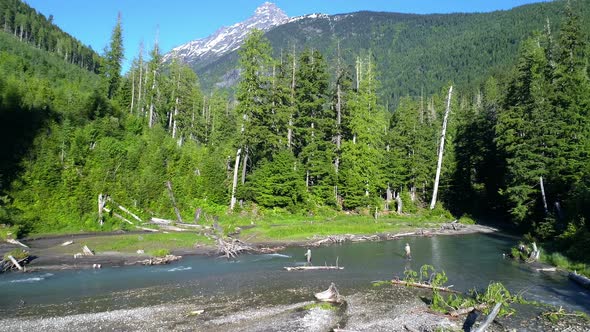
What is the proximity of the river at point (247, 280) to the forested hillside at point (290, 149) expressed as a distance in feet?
26.3

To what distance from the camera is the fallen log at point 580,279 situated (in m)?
21.5

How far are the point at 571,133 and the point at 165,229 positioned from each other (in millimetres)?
38173

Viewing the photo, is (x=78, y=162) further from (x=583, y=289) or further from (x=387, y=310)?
(x=583, y=289)

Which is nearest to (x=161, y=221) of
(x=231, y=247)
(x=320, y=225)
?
(x=231, y=247)

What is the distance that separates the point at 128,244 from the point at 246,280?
40.4 ft

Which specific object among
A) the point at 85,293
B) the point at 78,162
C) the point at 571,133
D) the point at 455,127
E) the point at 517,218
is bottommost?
the point at 85,293

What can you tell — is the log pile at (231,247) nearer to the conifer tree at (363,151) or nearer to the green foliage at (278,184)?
the green foliage at (278,184)

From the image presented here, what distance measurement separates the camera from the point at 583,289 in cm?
2150

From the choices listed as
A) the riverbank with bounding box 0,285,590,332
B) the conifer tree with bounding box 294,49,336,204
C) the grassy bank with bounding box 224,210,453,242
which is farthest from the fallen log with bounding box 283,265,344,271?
the conifer tree with bounding box 294,49,336,204

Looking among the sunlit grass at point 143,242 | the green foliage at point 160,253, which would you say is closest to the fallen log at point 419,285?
the green foliage at point 160,253

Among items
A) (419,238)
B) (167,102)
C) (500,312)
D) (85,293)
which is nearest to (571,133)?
(419,238)

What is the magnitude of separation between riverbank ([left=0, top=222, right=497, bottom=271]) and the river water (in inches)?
60.9

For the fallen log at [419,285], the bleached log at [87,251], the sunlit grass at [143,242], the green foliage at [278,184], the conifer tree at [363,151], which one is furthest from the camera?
the conifer tree at [363,151]

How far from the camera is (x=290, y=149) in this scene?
52.2 meters
